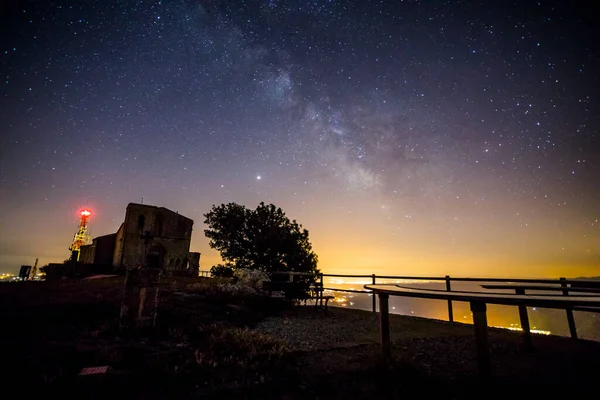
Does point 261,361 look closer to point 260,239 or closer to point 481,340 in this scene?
point 481,340

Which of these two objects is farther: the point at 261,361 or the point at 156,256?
the point at 156,256

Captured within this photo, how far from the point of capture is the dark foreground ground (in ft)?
12.6

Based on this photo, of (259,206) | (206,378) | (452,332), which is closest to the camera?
(206,378)

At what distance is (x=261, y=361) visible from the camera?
16.3ft

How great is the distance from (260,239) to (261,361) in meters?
18.6

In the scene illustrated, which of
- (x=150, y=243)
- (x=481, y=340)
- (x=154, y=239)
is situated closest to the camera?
(x=481, y=340)

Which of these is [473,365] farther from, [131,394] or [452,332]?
[131,394]

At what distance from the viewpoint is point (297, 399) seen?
12.2 feet

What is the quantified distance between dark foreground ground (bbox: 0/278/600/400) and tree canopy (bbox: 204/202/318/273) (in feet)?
47.5

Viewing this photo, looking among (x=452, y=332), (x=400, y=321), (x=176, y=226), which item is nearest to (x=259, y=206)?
(x=176, y=226)

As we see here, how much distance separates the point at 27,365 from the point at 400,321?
30.0ft

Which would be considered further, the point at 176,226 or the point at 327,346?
the point at 176,226

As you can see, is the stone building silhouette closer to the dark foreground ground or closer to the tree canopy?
the tree canopy

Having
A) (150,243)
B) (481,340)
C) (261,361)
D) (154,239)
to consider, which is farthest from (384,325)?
(154,239)
